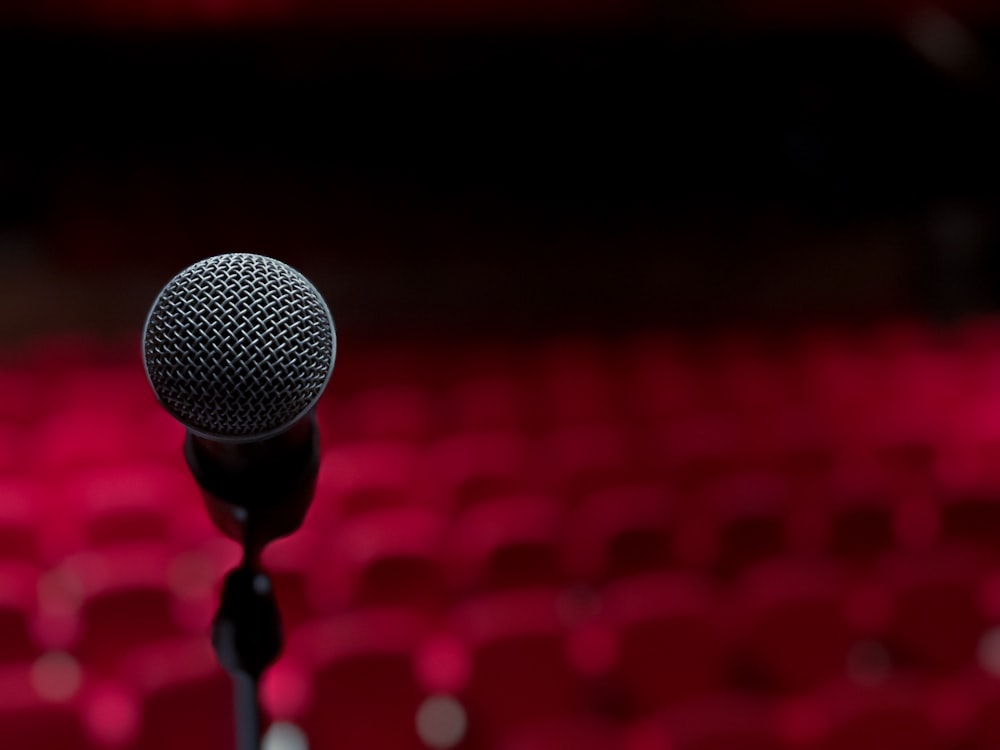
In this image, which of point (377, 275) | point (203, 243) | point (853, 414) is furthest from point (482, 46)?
point (853, 414)

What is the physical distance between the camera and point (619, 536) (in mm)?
1521

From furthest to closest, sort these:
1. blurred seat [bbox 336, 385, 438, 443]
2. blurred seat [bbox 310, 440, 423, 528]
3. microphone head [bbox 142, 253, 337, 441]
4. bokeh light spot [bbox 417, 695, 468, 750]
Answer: blurred seat [bbox 336, 385, 438, 443] → blurred seat [bbox 310, 440, 423, 528] → bokeh light spot [bbox 417, 695, 468, 750] → microphone head [bbox 142, 253, 337, 441]

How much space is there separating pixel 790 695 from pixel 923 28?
318 centimetres

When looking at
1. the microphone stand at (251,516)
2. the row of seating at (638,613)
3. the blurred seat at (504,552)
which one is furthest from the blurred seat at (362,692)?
the microphone stand at (251,516)

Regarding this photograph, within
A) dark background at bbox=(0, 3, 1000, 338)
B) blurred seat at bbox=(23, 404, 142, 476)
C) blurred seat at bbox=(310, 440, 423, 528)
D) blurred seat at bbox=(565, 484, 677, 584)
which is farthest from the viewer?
dark background at bbox=(0, 3, 1000, 338)

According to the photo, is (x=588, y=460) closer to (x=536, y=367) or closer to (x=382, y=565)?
(x=382, y=565)

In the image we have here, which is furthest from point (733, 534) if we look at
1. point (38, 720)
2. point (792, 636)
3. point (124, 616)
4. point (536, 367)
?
point (536, 367)

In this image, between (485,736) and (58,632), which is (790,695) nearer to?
(485,736)

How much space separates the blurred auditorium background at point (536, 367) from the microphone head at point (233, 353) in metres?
0.74

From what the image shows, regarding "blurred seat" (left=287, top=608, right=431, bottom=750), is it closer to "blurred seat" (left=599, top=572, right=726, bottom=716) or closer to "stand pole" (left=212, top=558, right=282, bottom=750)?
"blurred seat" (left=599, top=572, right=726, bottom=716)

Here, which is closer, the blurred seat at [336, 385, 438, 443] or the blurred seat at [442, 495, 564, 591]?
the blurred seat at [442, 495, 564, 591]

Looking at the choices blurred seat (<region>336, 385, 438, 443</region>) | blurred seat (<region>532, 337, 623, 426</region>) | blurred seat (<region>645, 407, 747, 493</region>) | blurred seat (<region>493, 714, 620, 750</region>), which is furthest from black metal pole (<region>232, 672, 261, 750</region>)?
blurred seat (<region>532, 337, 623, 426</region>)

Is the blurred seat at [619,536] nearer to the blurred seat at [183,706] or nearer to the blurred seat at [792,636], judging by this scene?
the blurred seat at [792,636]

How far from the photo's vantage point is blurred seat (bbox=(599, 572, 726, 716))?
121 cm
